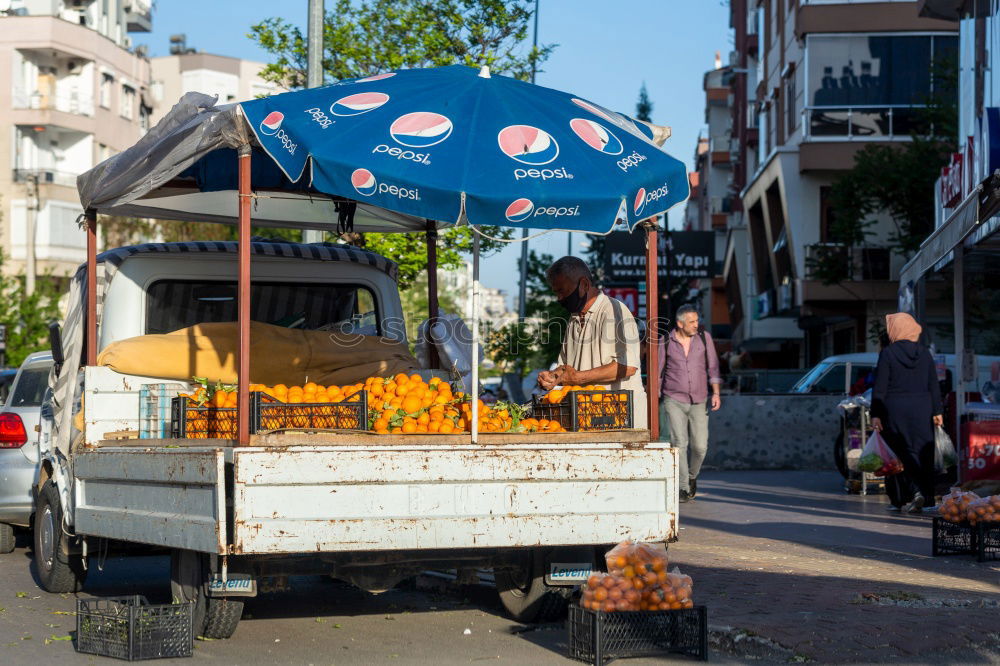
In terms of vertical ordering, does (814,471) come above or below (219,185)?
below

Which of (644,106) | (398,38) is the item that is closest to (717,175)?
(644,106)

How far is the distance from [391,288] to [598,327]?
1.98 meters

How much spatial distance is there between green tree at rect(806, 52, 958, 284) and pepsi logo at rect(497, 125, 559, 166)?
85.1ft

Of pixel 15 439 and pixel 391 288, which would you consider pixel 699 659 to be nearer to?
pixel 391 288

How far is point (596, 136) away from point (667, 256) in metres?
32.4

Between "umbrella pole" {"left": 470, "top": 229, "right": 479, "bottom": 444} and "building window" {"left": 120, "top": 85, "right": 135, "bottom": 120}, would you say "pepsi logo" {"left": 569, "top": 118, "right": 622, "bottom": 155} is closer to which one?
"umbrella pole" {"left": 470, "top": 229, "right": 479, "bottom": 444}

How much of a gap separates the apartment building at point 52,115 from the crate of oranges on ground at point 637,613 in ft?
183

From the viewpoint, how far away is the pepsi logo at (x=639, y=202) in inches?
273

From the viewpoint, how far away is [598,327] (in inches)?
326

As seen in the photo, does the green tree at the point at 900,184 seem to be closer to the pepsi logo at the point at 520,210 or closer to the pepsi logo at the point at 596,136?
the pepsi logo at the point at 596,136

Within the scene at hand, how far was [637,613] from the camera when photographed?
6.69 m

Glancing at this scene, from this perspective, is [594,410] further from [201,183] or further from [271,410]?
[201,183]

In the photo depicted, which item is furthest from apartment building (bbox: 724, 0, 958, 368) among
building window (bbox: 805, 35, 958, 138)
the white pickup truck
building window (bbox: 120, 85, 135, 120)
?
building window (bbox: 120, 85, 135, 120)

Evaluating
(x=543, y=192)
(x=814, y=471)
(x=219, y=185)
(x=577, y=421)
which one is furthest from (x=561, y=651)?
(x=814, y=471)
